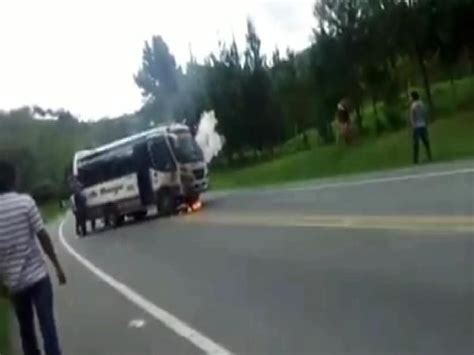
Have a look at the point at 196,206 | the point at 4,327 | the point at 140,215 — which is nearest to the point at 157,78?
the point at 140,215

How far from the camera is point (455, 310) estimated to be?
10.9 m

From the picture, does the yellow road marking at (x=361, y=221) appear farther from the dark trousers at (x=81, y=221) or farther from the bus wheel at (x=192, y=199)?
the dark trousers at (x=81, y=221)

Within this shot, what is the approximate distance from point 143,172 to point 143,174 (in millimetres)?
84

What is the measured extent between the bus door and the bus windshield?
1.26 m

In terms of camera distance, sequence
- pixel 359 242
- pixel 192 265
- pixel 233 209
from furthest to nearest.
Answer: pixel 233 209
pixel 192 265
pixel 359 242

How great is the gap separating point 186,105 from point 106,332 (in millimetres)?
76905

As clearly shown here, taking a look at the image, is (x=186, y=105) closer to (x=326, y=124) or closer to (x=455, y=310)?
(x=326, y=124)

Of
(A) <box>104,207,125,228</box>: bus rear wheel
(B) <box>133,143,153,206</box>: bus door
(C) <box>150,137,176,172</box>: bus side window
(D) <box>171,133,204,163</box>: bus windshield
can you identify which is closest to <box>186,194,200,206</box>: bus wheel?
(C) <box>150,137,176,172</box>: bus side window

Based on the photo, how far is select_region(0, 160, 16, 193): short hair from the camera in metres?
10.1

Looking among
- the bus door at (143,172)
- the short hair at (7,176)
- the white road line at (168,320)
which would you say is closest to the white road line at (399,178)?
the white road line at (168,320)

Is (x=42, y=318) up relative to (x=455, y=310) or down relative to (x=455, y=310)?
up

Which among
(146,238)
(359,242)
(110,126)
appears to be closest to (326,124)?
(110,126)

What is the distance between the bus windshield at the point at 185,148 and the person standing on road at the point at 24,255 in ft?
116

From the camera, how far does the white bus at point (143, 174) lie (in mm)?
45250
